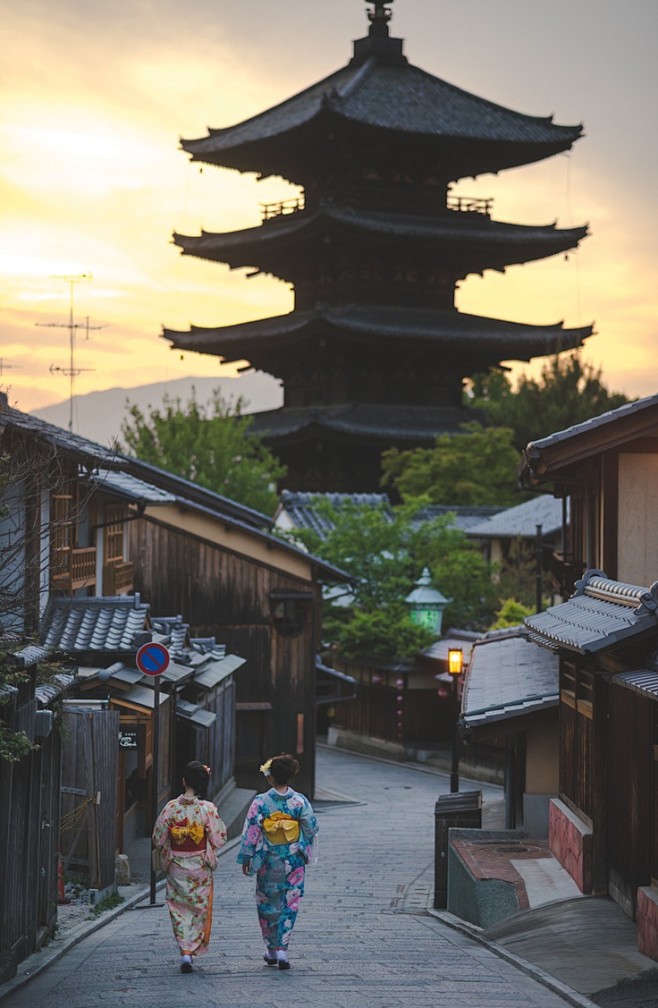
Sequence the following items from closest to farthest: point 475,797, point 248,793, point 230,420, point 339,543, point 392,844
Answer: point 475,797 < point 392,844 < point 248,793 < point 339,543 < point 230,420

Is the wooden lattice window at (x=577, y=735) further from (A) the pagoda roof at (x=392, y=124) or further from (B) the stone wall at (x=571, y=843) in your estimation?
(A) the pagoda roof at (x=392, y=124)

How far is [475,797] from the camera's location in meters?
16.5

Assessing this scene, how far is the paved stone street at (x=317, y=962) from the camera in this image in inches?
344

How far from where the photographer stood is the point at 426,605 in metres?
36.5

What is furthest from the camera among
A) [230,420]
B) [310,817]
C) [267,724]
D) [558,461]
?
[230,420]

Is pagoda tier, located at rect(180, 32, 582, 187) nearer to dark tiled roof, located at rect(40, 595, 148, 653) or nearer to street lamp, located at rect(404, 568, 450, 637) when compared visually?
street lamp, located at rect(404, 568, 450, 637)

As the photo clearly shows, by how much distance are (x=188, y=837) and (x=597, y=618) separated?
4.06m

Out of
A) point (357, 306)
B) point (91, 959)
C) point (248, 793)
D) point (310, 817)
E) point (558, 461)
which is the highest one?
point (357, 306)


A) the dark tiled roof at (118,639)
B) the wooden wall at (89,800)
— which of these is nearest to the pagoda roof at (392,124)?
the dark tiled roof at (118,639)

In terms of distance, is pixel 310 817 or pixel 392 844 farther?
pixel 392 844

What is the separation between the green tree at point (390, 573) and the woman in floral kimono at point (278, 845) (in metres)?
26.7

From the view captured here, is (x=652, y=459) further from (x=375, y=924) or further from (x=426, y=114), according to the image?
(x=426, y=114)

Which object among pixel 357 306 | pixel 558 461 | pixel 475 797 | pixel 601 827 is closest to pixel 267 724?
pixel 475 797

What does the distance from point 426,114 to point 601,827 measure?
41.6 metres
